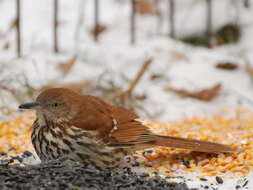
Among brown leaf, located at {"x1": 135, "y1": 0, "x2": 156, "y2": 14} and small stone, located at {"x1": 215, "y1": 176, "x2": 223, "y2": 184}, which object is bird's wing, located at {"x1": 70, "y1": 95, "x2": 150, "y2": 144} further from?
brown leaf, located at {"x1": 135, "y1": 0, "x2": 156, "y2": 14}

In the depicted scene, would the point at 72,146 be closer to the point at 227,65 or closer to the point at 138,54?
the point at 138,54

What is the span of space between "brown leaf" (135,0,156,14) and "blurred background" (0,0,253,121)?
0.05ft

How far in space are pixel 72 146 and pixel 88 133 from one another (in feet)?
0.54

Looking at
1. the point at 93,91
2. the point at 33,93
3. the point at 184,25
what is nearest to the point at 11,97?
the point at 33,93

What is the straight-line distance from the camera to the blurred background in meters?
6.91

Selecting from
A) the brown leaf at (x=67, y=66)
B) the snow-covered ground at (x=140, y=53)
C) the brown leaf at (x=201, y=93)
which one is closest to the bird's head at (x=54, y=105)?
the snow-covered ground at (x=140, y=53)

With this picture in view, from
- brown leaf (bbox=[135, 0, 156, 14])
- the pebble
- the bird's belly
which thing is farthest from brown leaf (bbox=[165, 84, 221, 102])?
the pebble

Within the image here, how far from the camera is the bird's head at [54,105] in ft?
14.3

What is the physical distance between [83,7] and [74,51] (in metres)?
1.32

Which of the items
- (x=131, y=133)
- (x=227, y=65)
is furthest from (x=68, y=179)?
(x=227, y=65)

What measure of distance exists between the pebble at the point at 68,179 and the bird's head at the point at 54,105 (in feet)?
1.60

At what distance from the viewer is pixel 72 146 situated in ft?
13.6

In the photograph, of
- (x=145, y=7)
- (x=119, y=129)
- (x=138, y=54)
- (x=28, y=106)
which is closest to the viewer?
(x=28, y=106)

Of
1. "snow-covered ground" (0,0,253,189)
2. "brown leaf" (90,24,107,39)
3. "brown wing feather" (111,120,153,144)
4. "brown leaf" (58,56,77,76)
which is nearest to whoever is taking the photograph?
"brown wing feather" (111,120,153,144)
